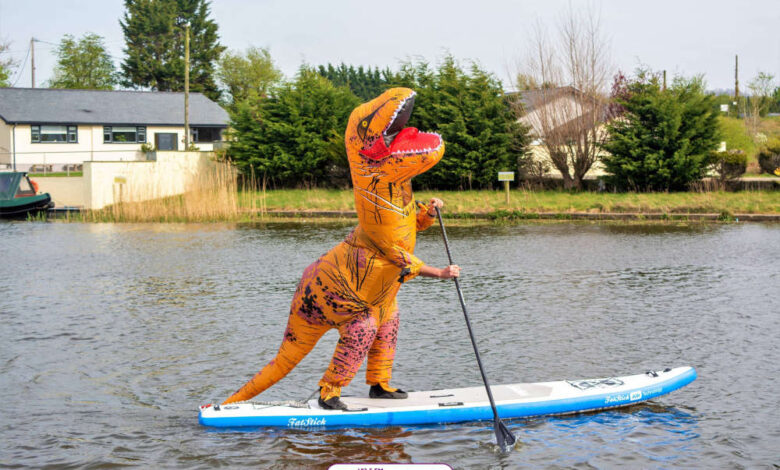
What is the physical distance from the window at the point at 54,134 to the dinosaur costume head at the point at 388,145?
164ft

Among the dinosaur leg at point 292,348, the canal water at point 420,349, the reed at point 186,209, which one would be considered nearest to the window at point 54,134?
the reed at point 186,209

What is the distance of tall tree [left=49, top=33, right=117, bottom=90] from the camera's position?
241 feet

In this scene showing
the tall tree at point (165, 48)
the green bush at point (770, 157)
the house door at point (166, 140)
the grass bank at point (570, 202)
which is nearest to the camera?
the grass bank at point (570, 202)

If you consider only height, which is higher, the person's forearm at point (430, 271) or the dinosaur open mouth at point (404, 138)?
the dinosaur open mouth at point (404, 138)

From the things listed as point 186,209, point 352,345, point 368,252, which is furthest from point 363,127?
point 186,209

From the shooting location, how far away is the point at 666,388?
6691 mm

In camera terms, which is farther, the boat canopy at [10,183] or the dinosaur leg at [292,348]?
the boat canopy at [10,183]

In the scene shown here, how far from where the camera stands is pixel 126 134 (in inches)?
2146

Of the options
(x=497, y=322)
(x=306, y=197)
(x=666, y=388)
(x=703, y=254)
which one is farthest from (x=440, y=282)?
(x=306, y=197)

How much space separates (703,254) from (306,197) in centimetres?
1506

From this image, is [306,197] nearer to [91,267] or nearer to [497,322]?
[91,267]

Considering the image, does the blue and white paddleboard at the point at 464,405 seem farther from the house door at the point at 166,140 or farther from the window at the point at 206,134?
the window at the point at 206,134

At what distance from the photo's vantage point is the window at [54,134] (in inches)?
1999

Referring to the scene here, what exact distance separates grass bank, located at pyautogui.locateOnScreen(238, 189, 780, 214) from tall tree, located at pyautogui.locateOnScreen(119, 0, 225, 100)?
50.5m
